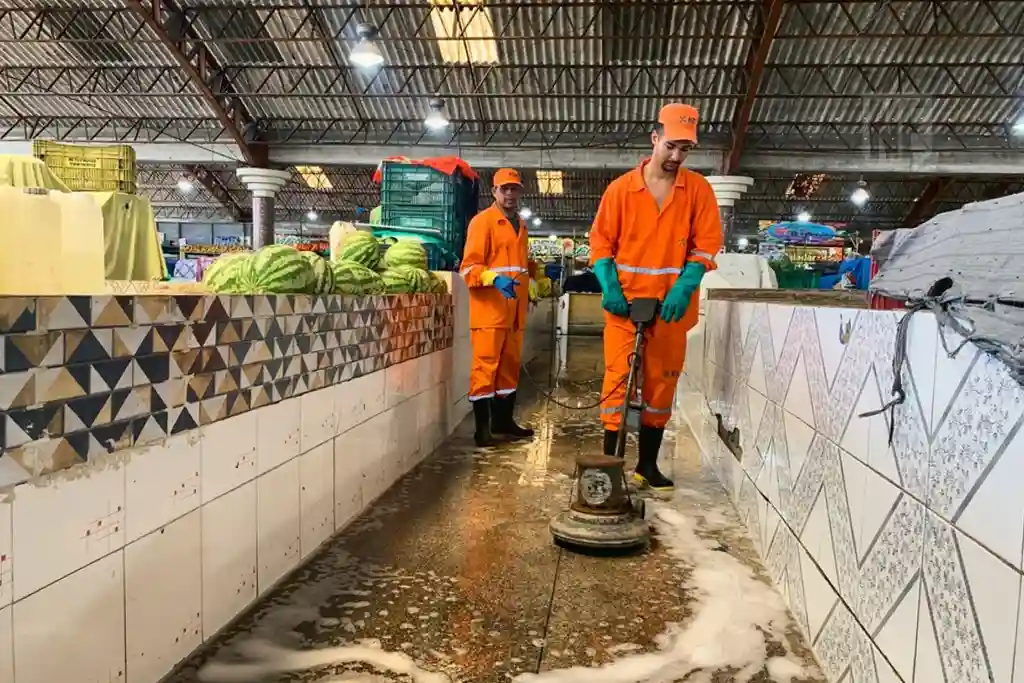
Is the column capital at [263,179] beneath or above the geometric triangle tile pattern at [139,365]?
above

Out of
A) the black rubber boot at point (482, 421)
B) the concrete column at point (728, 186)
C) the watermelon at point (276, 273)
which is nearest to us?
the watermelon at point (276, 273)

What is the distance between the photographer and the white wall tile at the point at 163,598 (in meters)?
1.68

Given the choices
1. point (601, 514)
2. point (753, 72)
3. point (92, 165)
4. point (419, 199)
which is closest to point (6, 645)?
point (601, 514)

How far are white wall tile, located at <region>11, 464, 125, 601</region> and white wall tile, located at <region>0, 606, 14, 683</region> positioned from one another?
0.13ft

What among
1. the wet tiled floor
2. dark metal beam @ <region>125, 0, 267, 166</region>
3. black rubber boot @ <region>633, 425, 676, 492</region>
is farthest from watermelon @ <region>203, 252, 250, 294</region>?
dark metal beam @ <region>125, 0, 267, 166</region>

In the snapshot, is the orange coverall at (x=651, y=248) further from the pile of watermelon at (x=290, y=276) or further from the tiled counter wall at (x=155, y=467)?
the tiled counter wall at (x=155, y=467)

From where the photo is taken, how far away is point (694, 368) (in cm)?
569

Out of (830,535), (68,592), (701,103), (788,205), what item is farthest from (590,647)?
(788,205)

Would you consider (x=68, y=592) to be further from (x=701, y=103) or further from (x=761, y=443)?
(x=701, y=103)

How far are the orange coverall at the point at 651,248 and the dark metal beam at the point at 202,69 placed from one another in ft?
33.7

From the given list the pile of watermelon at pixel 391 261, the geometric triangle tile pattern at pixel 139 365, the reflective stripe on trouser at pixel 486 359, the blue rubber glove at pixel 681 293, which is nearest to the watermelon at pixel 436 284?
the pile of watermelon at pixel 391 261

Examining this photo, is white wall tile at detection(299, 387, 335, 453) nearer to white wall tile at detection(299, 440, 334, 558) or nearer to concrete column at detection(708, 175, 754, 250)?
white wall tile at detection(299, 440, 334, 558)

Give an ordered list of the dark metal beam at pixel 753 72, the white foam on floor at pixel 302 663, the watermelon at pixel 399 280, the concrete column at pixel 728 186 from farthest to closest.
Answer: the concrete column at pixel 728 186 → the dark metal beam at pixel 753 72 → the watermelon at pixel 399 280 → the white foam on floor at pixel 302 663

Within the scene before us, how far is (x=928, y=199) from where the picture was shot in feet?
65.6
